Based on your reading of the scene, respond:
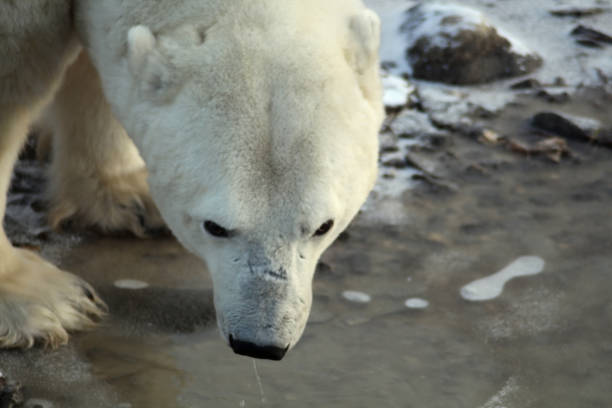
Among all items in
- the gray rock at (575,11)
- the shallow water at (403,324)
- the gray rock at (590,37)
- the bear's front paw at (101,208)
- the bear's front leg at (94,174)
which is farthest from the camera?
the gray rock at (575,11)

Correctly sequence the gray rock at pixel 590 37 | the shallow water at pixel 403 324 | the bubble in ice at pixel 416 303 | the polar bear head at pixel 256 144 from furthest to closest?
the gray rock at pixel 590 37 < the bubble in ice at pixel 416 303 < the shallow water at pixel 403 324 < the polar bear head at pixel 256 144

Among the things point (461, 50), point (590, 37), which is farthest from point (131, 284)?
point (590, 37)

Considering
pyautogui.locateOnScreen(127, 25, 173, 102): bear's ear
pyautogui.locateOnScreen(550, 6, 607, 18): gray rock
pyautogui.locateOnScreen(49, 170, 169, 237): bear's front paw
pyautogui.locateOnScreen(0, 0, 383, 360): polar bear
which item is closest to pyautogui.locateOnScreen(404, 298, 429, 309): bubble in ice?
pyautogui.locateOnScreen(0, 0, 383, 360): polar bear

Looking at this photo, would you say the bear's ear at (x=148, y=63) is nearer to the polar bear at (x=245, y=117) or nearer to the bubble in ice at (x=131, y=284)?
the polar bear at (x=245, y=117)

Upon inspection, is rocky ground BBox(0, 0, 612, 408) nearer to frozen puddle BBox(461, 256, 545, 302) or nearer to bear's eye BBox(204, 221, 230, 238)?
frozen puddle BBox(461, 256, 545, 302)

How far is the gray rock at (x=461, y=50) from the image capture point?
4.50 meters

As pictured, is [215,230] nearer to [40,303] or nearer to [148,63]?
[148,63]

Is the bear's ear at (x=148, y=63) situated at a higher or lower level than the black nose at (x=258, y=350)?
higher

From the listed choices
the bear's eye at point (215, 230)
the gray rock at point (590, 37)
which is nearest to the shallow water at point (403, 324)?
the bear's eye at point (215, 230)

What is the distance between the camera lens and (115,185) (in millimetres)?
3248

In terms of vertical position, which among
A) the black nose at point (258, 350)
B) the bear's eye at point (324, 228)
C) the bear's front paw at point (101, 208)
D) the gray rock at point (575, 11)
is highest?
the bear's eye at point (324, 228)

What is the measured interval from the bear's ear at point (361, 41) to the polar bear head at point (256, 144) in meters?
0.03

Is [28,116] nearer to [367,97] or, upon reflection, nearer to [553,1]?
[367,97]

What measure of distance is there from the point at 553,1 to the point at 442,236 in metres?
2.62
